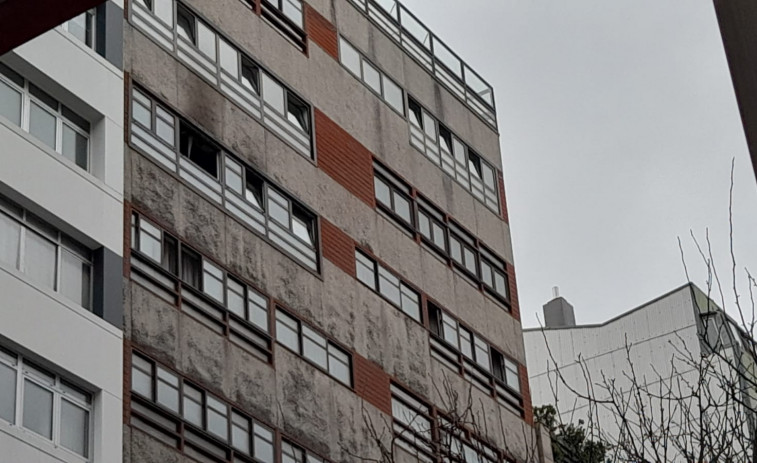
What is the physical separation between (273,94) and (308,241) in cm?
311

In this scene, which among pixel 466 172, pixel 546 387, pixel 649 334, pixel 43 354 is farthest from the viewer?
pixel 546 387

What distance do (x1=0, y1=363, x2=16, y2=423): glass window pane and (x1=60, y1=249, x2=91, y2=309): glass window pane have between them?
1.92 meters

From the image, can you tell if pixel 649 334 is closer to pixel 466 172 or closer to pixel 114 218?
pixel 466 172

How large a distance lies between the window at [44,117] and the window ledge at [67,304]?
2.61m

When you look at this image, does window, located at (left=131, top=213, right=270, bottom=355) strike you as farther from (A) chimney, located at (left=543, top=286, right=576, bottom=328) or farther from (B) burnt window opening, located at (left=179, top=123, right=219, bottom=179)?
(A) chimney, located at (left=543, top=286, right=576, bottom=328)

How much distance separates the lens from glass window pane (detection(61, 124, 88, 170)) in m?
23.2

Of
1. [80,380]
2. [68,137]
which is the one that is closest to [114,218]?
[68,137]

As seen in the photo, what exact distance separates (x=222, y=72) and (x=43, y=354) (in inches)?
358

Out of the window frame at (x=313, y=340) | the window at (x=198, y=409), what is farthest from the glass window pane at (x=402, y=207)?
the window at (x=198, y=409)

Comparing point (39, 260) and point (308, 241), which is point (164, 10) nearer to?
point (308, 241)

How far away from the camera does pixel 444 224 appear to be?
3441cm

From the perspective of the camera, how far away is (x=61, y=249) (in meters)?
22.2

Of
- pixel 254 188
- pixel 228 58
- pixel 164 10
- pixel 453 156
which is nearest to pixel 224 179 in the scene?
pixel 254 188

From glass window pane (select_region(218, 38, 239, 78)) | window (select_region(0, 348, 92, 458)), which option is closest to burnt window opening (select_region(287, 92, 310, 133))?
glass window pane (select_region(218, 38, 239, 78))
